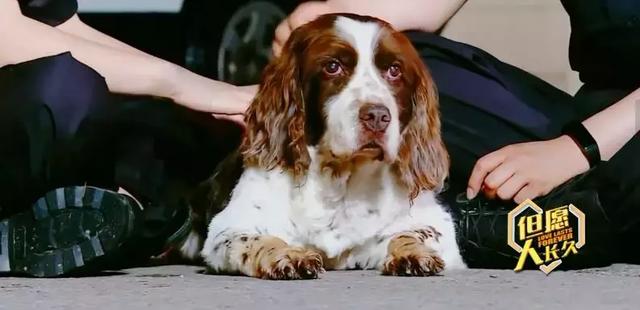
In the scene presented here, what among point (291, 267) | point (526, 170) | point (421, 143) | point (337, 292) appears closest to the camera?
point (337, 292)

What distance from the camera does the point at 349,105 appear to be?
4.03 meters

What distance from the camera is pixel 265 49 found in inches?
200

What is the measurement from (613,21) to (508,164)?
0.72 meters

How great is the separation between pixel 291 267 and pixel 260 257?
0.12 m

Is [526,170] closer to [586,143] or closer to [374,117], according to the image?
[586,143]

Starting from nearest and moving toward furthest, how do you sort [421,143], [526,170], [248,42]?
1. [421,143]
2. [526,170]
3. [248,42]

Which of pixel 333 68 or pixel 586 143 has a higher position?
pixel 333 68

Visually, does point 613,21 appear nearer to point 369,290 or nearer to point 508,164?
point 508,164

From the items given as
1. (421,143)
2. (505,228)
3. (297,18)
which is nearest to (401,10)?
(297,18)

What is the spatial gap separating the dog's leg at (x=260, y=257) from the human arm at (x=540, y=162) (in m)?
0.65

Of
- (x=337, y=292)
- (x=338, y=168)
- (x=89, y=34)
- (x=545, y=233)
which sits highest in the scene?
(x=89, y=34)

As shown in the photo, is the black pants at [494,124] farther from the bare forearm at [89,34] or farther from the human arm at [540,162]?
the bare forearm at [89,34]

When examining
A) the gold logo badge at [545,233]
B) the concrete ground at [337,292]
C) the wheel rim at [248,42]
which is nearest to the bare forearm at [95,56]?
the wheel rim at [248,42]

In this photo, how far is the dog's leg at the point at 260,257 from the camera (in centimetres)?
398
